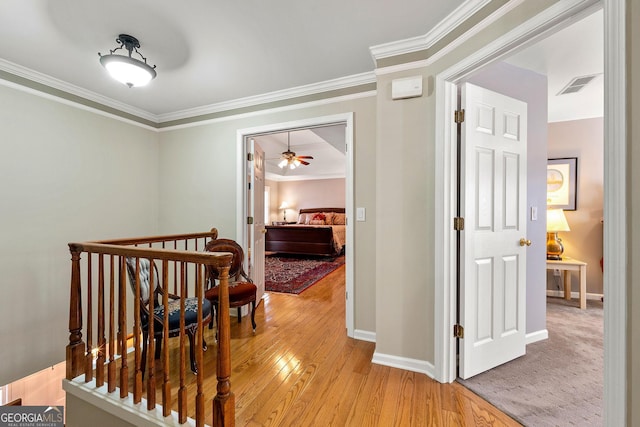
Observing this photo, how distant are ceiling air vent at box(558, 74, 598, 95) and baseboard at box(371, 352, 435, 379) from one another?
117 inches

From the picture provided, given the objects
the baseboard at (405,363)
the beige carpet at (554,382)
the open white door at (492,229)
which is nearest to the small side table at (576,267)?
the beige carpet at (554,382)

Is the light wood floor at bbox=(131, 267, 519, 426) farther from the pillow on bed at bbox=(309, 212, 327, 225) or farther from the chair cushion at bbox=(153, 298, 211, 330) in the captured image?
the pillow on bed at bbox=(309, 212, 327, 225)

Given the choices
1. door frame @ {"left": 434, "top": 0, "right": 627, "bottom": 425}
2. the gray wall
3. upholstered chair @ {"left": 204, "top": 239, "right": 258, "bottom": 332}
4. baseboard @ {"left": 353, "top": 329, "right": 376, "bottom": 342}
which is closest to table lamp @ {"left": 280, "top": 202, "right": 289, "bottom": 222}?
upholstered chair @ {"left": 204, "top": 239, "right": 258, "bottom": 332}

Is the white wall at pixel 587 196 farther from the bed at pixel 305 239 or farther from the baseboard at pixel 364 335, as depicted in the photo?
the bed at pixel 305 239

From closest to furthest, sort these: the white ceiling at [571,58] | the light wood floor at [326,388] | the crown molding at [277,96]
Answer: the light wood floor at [326,388] < the white ceiling at [571,58] < the crown molding at [277,96]

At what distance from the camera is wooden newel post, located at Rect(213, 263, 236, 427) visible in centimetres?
125

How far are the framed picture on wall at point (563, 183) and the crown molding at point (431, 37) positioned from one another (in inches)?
117

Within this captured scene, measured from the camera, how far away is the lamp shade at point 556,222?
317 cm

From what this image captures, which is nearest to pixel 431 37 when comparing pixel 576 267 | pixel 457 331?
pixel 457 331

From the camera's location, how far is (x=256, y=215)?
10.5 feet

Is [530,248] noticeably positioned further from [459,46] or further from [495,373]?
[459,46]

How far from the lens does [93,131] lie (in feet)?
9.31

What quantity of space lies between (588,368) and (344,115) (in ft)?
9.20

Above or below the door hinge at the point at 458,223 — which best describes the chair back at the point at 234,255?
below
